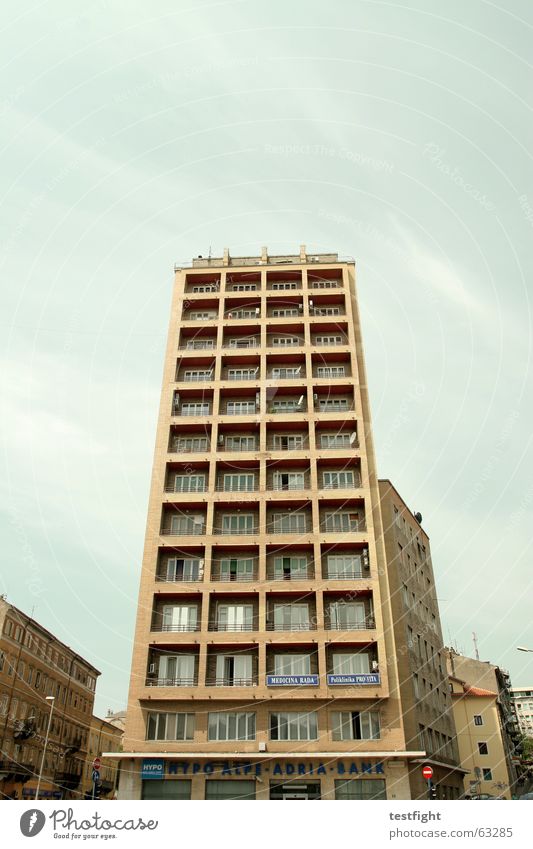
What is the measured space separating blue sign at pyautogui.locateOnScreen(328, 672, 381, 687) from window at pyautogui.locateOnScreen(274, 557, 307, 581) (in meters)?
7.18

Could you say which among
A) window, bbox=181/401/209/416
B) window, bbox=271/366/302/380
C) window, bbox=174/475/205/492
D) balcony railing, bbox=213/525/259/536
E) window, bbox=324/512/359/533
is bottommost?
balcony railing, bbox=213/525/259/536

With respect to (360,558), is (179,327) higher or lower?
higher

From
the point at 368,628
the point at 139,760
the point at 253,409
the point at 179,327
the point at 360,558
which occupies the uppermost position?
the point at 179,327

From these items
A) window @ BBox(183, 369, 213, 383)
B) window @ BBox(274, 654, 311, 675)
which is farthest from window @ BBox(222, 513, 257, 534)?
window @ BBox(183, 369, 213, 383)

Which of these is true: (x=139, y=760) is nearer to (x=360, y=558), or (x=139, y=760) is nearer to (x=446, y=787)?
(x=360, y=558)

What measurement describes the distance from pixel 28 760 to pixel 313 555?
148 feet

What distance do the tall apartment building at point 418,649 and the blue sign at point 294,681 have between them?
362 inches

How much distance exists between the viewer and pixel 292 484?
47.0 metres

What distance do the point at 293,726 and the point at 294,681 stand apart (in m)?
2.65

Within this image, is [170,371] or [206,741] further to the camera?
[170,371]

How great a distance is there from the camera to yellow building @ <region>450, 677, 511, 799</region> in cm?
7200

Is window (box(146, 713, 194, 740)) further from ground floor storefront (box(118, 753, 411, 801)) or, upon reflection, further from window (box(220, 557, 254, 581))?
window (box(220, 557, 254, 581))

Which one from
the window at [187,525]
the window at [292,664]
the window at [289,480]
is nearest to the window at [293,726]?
the window at [292,664]
